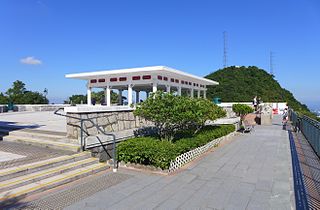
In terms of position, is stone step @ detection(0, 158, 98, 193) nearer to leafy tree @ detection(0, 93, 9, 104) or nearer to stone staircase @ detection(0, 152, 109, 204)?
stone staircase @ detection(0, 152, 109, 204)

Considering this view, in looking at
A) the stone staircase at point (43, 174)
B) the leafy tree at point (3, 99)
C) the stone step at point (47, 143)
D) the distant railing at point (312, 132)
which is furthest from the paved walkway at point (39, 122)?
the leafy tree at point (3, 99)

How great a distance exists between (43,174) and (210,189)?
11.7 ft

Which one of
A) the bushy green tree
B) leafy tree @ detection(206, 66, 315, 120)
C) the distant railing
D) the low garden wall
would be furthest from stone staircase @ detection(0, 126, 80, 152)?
leafy tree @ detection(206, 66, 315, 120)

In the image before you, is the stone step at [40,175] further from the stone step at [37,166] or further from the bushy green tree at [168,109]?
the bushy green tree at [168,109]

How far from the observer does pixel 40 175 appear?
5.31m

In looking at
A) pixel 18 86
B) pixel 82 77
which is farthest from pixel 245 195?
pixel 18 86

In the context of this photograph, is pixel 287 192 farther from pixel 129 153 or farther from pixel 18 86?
pixel 18 86

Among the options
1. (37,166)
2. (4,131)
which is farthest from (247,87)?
(37,166)

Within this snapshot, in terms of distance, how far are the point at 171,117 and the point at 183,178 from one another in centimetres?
205

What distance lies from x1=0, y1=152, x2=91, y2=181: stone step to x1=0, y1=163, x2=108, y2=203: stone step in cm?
38

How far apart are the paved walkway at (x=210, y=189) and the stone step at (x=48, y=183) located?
Answer: 2.68 feet

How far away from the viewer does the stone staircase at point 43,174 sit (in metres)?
4.67

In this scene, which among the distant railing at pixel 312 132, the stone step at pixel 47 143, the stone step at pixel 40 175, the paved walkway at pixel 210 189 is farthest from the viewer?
the distant railing at pixel 312 132

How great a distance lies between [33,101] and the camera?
124 ft
